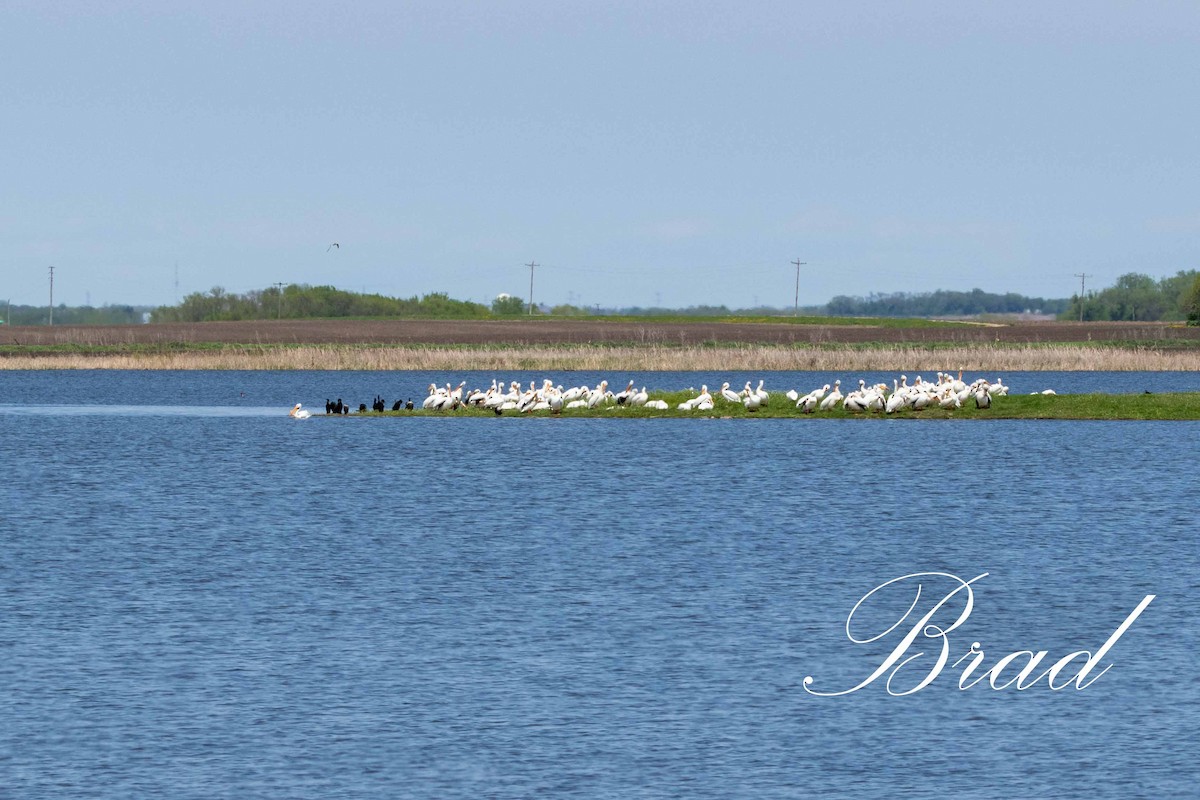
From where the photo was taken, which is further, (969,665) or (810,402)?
(810,402)

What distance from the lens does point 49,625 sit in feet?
75.9

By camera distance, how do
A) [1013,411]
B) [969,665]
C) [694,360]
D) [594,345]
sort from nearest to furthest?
[969,665] < [1013,411] < [694,360] < [594,345]

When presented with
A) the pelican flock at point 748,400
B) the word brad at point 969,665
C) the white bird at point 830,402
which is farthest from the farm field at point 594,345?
the word brad at point 969,665

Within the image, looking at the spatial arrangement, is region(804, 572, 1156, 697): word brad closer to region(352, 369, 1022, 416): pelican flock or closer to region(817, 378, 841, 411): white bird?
region(352, 369, 1022, 416): pelican flock

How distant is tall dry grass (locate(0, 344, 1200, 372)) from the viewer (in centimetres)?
8988

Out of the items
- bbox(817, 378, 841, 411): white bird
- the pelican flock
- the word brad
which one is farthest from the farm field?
the word brad

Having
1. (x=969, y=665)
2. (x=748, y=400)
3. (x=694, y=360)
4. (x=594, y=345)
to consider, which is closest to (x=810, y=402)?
(x=748, y=400)

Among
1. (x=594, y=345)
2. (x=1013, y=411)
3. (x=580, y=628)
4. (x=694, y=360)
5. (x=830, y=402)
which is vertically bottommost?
(x=580, y=628)

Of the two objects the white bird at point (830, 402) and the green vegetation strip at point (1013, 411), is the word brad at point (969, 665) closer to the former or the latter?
the green vegetation strip at point (1013, 411)

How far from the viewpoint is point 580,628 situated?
22.9m

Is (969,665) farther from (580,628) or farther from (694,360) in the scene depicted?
(694,360)

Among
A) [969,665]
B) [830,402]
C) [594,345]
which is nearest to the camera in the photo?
[969,665]

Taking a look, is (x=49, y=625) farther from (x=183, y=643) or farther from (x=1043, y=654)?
(x=1043, y=654)

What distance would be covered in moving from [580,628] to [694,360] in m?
67.2
